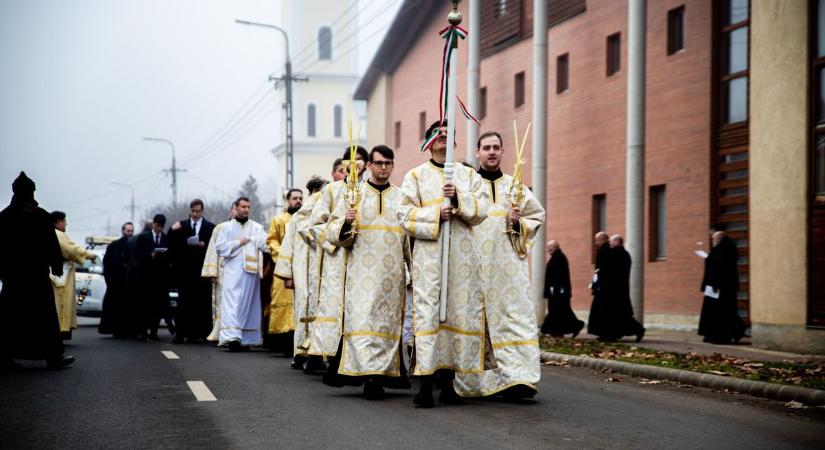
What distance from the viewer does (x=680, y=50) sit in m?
24.9

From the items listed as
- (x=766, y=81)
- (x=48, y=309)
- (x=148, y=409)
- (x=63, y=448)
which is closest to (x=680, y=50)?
(x=766, y=81)

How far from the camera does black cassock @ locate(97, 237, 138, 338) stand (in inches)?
800

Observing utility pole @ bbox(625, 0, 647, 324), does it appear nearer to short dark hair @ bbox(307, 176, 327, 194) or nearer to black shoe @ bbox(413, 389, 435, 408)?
short dark hair @ bbox(307, 176, 327, 194)

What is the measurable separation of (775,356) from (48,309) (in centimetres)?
942

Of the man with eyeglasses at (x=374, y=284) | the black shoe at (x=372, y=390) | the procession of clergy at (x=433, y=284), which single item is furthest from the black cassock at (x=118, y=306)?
the black shoe at (x=372, y=390)

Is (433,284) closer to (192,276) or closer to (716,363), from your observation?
(716,363)

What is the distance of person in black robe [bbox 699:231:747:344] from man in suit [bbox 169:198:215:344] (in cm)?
819

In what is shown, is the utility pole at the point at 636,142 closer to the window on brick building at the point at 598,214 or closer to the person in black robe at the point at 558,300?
the person in black robe at the point at 558,300

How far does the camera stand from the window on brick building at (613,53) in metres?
27.7

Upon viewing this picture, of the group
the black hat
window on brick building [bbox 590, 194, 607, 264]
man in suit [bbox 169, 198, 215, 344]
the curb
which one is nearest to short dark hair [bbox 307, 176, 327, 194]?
the black hat

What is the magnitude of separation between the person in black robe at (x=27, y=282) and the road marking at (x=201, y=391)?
229cm

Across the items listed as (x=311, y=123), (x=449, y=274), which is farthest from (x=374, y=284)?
(x=311, y=123)

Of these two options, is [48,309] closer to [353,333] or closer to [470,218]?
[353,333]

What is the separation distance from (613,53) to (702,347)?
37.2ft
